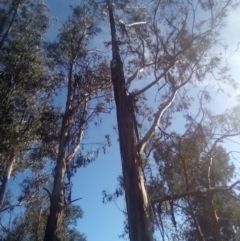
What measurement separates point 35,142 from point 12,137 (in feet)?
7.23

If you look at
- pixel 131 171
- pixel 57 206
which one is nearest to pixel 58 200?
pixel 57 206

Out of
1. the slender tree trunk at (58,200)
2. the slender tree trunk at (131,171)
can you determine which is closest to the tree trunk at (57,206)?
the slender tree trunk at (58,200)

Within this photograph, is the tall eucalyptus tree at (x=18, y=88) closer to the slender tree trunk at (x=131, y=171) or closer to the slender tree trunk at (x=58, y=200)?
the slender tree trunk at (x=58, y=200)

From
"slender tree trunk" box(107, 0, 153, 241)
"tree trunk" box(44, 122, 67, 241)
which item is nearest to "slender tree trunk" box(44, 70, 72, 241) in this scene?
"tree trunk" box(44, 122, 67, 241)

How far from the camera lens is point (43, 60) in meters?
13.0

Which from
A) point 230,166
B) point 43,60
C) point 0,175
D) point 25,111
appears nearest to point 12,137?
point 25,111

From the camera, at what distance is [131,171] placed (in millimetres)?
5227

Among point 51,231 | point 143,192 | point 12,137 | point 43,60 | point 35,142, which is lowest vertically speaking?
point 143,192

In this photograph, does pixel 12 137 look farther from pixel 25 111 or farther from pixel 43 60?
pixel 43 60

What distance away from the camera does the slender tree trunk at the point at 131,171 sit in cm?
461

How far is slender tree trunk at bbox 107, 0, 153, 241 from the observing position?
4.61m

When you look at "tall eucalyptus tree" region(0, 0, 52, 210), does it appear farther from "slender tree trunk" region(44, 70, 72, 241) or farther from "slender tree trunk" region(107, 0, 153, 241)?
"slender tree trunk" region(107, 0, 153, 241)

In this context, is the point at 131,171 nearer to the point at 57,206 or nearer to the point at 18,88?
the point at 57,206

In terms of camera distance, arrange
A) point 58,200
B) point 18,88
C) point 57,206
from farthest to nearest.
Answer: point 18,88, point 58,200, point 57,206
